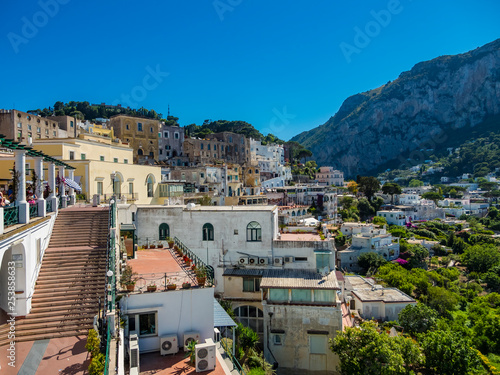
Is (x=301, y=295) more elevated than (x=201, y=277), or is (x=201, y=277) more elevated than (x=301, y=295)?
(x=201, y=277)

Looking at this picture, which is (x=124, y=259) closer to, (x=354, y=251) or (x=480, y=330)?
(x=480, y=330)

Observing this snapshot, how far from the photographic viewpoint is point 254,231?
20.8 meters

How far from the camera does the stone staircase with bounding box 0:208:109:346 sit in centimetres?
903

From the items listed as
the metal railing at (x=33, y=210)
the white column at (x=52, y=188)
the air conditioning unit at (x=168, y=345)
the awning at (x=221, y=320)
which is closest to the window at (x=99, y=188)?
the white column at (x=52, y=188)

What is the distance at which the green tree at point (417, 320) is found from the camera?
27078 millimetres

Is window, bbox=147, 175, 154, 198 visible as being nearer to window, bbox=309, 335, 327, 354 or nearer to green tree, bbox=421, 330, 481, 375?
window, bbox=309, 335, 327, 354

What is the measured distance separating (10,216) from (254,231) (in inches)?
542

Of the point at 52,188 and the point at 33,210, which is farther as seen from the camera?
the point at 52,188

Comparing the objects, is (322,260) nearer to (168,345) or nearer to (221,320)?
(221,320)

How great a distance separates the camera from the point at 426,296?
38781 mm

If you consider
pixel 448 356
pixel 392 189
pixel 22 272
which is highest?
pixel 392 189

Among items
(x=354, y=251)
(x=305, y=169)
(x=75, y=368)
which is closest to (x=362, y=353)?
(x=75, y=368)

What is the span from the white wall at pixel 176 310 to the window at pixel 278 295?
22.7 feet

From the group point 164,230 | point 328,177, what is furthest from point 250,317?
point 328,177
